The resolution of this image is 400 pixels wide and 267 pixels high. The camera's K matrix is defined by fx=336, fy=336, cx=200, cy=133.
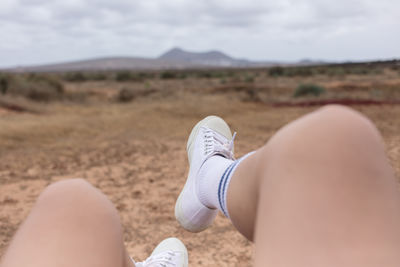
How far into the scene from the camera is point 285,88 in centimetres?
1545

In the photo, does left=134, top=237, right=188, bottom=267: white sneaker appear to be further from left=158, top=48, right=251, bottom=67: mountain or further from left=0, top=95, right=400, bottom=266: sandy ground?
left=158, top=48, right=251, bottom=67: mountain

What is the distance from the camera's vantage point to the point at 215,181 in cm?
110

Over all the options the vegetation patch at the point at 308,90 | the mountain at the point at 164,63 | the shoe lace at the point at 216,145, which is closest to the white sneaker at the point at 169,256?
the shoe lace at the point at 216,145

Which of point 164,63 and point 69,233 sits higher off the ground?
point 164,63

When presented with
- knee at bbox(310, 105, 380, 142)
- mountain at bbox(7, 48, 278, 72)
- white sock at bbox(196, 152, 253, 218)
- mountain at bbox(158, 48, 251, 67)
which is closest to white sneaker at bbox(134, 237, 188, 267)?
white sock at bbox(196, 152, 253, 218)

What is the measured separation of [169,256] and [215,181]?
407 millimetres

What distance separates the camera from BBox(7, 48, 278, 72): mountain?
278 feet

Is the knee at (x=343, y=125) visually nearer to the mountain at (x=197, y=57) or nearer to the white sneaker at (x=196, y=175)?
the white sneaker at (x=196, y=175)

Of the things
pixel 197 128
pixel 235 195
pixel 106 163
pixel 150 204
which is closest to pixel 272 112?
pixel 106 163

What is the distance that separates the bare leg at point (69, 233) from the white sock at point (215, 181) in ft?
1.15

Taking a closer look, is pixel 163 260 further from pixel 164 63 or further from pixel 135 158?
pixel 164 63

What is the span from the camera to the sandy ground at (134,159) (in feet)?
7.57

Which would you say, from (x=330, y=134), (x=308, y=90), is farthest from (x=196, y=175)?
(x=308, y=90)

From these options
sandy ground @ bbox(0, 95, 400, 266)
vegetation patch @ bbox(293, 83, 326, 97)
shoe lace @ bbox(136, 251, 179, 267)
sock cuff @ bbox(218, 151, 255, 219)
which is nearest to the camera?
sock cuff @ bbox(218, 151, 255, 219)
